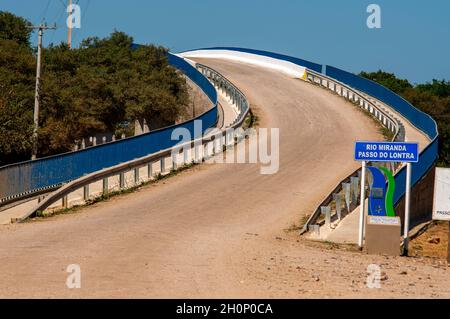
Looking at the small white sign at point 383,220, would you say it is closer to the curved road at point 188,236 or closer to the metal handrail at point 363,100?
the curved road at point 188,236

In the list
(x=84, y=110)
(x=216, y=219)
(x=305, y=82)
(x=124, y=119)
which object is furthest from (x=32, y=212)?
(x=305, y=82)

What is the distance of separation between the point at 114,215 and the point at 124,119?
29.3 m

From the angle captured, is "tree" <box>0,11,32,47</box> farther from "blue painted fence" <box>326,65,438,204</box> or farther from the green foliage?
the green foliage

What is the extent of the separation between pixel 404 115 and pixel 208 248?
1165 inches

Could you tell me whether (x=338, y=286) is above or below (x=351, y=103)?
below

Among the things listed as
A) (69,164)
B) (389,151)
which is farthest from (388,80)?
(389,151)

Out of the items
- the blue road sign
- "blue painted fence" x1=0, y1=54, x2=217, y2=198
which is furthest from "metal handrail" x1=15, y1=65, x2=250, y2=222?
the blue road sign

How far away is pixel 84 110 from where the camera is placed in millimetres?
42719

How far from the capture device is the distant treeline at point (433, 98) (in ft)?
198

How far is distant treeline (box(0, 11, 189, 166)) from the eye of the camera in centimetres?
3656

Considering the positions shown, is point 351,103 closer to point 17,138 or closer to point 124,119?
point 124,119

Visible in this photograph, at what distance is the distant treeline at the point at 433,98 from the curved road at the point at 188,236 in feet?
87.3

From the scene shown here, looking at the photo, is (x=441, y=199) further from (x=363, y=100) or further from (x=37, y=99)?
(x=363, y=100)

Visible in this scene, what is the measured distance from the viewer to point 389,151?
16.3 meters
